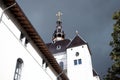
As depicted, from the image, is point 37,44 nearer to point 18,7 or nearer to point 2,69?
point 18,7

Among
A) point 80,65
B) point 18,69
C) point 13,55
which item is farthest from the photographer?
point 80,65

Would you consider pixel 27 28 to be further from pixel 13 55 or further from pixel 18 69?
pixel 18 69

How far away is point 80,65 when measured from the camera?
37.1 metres

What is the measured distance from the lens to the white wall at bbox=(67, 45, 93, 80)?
35491mm

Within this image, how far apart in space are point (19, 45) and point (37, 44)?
317 cm

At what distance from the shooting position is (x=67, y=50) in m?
39.9

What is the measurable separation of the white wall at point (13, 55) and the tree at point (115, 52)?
19.8 feet

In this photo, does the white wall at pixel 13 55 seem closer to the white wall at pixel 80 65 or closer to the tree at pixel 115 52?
the tree at pixel 115 52

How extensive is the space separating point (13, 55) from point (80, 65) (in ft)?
82.0

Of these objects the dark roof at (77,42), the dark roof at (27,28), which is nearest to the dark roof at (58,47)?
the dark roof at (77,42)

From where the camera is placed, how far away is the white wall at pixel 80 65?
35491 mm

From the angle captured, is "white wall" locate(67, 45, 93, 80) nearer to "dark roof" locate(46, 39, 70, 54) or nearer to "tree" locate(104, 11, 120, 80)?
"dark roof" locate(46, 39, 70, 54)

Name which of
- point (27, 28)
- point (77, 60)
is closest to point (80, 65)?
point (77, 60)

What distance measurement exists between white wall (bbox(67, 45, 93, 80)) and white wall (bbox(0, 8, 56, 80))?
18.9 metres
